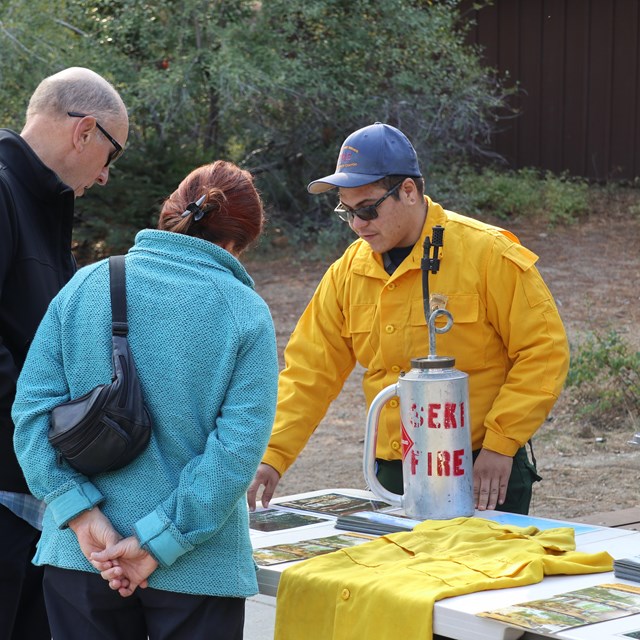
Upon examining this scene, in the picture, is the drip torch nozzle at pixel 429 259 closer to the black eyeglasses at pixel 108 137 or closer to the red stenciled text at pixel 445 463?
the red stenciled text at pixel 445 463

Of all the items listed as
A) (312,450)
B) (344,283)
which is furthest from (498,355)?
(312,450)

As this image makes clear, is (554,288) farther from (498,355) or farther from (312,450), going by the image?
(498,355)

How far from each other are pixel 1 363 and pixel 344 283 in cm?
105

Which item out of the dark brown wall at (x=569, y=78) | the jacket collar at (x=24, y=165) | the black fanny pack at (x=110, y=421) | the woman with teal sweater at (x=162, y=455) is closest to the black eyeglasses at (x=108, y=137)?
the jacket collar at (x=24, y=165)

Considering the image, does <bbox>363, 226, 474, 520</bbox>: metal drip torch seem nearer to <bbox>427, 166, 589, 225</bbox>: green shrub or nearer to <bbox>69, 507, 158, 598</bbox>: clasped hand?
<bbox>69, 507, 158, 598</bbox>: clasped hand

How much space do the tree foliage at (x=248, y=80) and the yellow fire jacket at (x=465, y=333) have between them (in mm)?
8379

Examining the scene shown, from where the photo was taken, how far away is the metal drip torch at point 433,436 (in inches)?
106

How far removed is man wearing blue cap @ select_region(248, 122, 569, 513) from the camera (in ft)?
9.91

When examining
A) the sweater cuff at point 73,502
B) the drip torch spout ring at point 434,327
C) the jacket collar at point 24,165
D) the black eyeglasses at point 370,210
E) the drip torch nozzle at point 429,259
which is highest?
the jacket collar at point 24,165

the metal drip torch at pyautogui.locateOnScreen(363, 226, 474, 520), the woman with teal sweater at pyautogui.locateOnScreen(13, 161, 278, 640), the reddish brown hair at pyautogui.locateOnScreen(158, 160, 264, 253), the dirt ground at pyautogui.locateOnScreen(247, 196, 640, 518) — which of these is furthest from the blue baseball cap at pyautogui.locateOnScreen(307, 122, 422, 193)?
the dirt ground at pyautogui.locateOnScreen(247, 196, 640, 518)

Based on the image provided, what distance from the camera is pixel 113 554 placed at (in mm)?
2184

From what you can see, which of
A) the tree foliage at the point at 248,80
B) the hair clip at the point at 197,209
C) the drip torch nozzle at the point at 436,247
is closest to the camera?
the hair clip at the point at 197,209

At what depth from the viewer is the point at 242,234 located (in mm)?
2400

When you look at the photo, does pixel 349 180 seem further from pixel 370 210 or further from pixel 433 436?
pixel 433 436
